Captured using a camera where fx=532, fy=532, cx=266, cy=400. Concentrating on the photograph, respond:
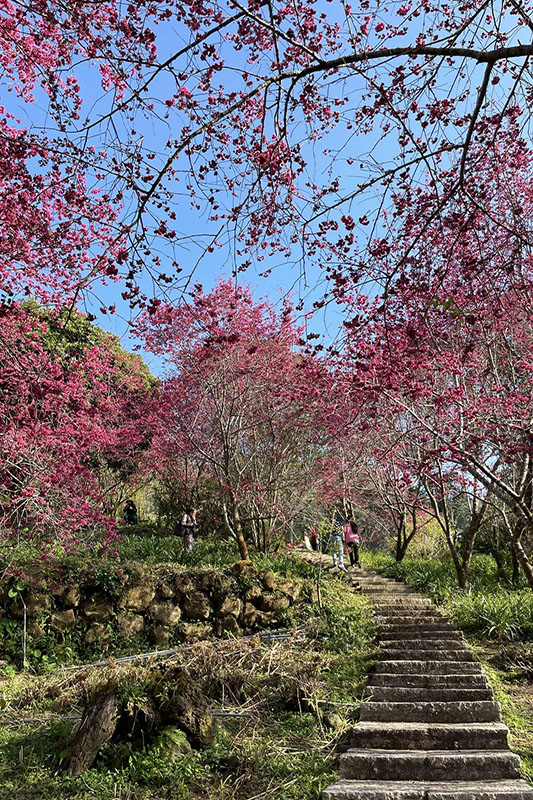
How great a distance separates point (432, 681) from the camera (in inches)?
209

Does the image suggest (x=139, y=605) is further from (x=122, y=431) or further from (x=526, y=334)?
(x=526, y=334)

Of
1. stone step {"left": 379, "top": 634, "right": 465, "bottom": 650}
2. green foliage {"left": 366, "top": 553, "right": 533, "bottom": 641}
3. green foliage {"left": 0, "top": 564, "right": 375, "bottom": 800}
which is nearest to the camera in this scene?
green foliage {"left": 0, "top": 564, "right": 375, "bottom": 800}

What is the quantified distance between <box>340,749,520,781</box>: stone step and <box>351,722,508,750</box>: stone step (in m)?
0.28

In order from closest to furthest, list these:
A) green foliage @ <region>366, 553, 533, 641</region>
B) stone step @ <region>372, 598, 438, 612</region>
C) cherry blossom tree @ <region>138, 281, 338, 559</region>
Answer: green foliage @ <region>366, 553, 533, 641</region>
stone step @ <region>372, 598, 438, 612</region>
cherry blossom tree @ <region>138, 281, 338, 559</region>

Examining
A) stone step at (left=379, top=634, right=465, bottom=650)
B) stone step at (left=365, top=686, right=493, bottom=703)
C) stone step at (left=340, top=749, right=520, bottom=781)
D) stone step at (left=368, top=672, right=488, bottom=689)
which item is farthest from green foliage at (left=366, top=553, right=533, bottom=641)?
stone step at (left=340, top=749, right=520, bottom=781)

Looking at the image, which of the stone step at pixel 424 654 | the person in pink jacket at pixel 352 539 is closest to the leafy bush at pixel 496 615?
the stone step at pixel 424 654

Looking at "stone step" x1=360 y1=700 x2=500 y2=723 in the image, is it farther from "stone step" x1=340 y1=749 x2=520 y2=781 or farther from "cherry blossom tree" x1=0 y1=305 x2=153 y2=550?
"cherry blossom tree" x1=0 y1=305 x2=153 y2=550

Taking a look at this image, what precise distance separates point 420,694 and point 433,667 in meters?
0.57

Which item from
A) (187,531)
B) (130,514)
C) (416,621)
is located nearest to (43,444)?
(187,531)

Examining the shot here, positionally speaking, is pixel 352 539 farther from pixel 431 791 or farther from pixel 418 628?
pixel 431 791

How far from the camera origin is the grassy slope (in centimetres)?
397

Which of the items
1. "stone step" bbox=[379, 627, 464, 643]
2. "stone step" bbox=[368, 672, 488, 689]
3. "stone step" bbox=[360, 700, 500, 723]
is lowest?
"stone step" bbox=[360, 700, 500, 723]

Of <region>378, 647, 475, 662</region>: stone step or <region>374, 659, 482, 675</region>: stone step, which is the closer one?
<region>374, 659, 482, 675</region>: stone step

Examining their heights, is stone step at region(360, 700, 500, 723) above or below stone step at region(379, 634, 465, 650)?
below
